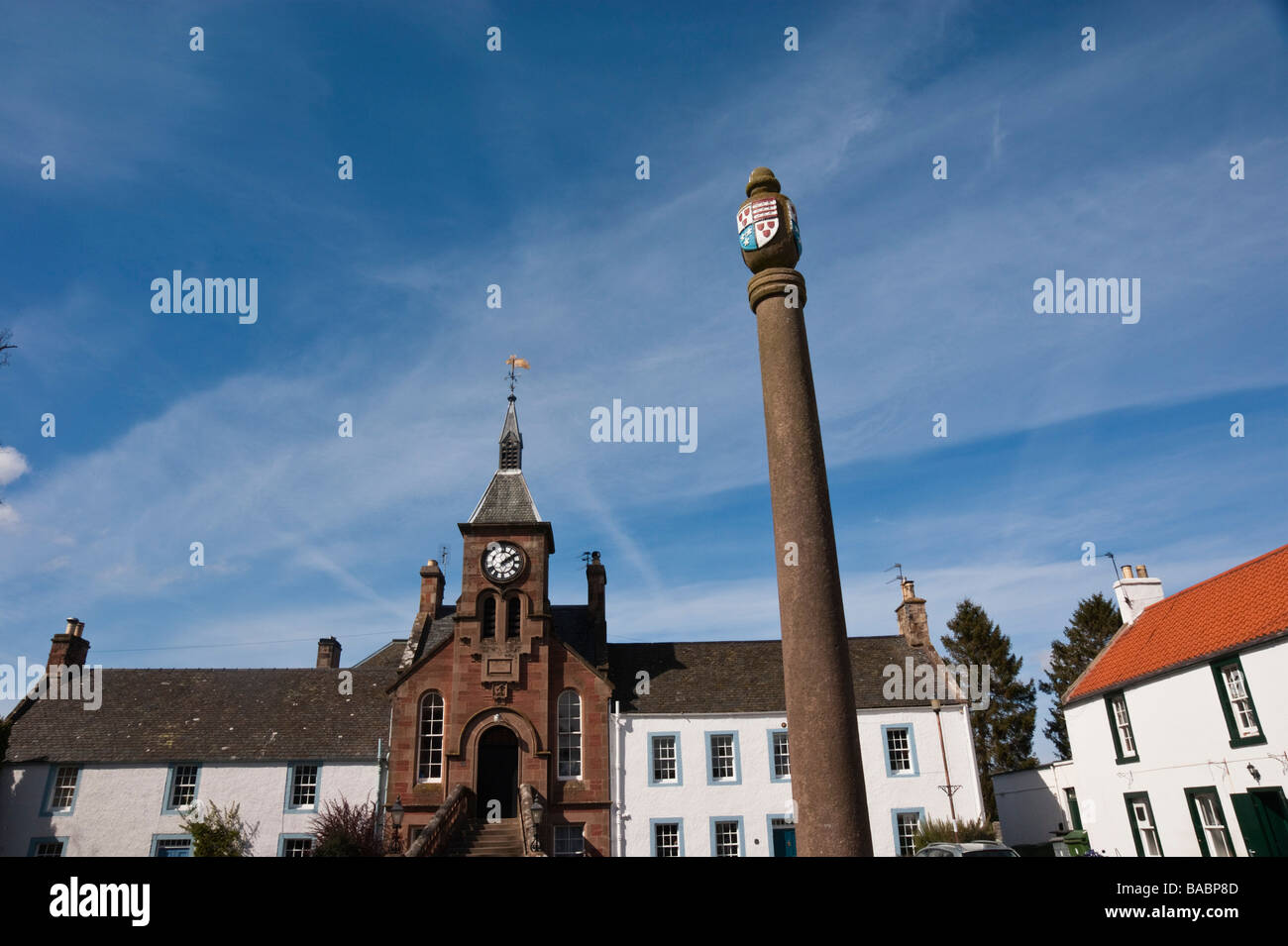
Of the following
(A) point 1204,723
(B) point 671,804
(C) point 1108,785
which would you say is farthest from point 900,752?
(A) point 1204,723

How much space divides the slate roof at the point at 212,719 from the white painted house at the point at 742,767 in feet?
33.8

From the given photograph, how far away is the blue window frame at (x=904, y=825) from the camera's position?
28.5 meters

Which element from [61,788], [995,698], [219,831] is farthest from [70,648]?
[995,698]

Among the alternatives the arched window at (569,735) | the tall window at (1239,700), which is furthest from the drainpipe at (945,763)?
the arched window at (569,735)

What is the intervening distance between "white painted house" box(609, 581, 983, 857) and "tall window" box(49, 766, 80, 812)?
66.4 feet

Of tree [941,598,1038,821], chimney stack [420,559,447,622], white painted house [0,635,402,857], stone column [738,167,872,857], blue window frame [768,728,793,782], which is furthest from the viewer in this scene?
tree [941,598,1038,821]

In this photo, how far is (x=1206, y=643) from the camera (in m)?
21.5

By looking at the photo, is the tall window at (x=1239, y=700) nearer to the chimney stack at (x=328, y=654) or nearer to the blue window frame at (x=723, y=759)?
the blue window frame at (x=723, y=759)

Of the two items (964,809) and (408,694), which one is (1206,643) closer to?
(964,809)

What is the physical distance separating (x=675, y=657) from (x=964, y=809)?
1222cm

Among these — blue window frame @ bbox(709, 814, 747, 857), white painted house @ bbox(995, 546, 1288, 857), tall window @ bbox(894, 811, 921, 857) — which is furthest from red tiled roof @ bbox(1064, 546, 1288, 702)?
blue window frame @ bbox(709, 814, 747, 857)

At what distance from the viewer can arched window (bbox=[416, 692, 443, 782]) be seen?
92.0 feet

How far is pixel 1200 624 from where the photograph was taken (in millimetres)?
22844

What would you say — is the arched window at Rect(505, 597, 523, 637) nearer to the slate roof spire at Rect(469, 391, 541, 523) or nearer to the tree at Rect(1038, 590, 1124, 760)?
the slate roof spire at Rect(469, 391, 541, 523)
